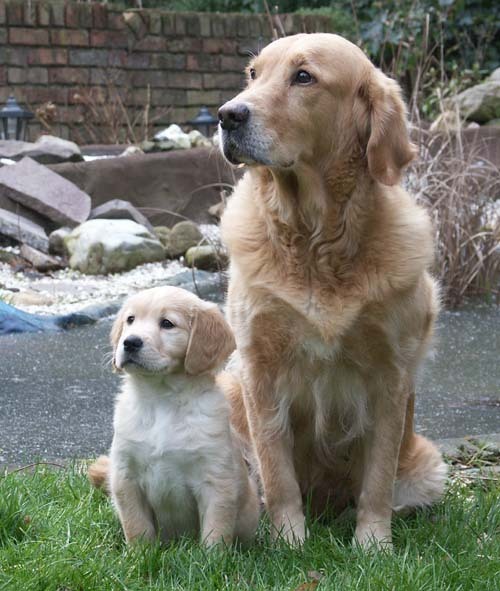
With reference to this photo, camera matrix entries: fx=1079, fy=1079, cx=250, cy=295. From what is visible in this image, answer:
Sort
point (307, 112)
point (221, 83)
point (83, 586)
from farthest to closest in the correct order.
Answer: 1. point (221, 83)
2. point (307, 112)
3. point (83, 586)

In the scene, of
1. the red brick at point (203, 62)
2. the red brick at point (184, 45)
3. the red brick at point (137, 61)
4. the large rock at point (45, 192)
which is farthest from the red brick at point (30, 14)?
the large rock at point (45, 192)

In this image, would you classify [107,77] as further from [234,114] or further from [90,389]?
[234,114]

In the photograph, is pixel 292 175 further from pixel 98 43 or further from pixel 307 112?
pixel 98 43

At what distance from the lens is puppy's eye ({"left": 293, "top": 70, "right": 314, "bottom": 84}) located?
11.6ft

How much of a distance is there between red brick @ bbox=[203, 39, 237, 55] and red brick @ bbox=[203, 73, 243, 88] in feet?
1.14

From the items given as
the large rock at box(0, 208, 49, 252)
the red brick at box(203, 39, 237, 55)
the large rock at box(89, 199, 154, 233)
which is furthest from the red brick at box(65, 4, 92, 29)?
the large rock at box(0, 208, 49, 252)

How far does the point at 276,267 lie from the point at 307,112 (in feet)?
1.72

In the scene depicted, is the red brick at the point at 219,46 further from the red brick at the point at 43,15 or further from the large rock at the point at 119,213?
the large rock at the point at 119,213

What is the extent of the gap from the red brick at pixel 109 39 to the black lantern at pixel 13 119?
2.23 metres

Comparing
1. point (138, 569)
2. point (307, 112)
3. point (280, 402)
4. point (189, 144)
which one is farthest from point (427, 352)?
point (189, 144)

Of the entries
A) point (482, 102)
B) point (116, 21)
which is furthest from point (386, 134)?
point (116, 21)

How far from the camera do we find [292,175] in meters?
3.65

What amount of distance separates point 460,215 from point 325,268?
15.4ft

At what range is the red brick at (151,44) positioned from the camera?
15.4 metres
